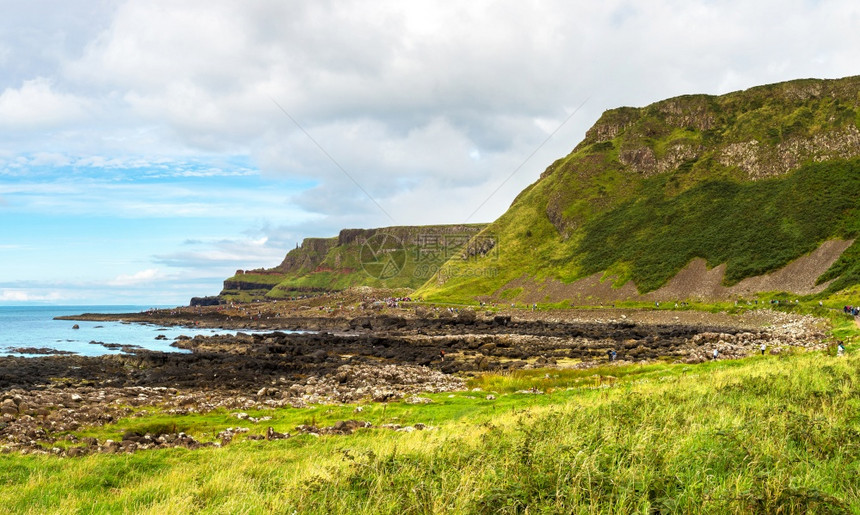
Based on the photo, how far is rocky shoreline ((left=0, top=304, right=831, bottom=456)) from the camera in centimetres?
2166

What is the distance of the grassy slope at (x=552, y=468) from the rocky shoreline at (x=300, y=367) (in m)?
4.55

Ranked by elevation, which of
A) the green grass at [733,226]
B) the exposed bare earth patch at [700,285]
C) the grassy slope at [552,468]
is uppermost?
the green grass at [733,226]

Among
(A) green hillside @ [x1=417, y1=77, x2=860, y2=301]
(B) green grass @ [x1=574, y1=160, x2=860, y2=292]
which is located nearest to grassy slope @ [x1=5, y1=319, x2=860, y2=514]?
(A) green hillside @ [x1=417, y1=77, x2=860, y2=301]

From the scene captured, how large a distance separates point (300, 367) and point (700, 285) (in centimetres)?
8746

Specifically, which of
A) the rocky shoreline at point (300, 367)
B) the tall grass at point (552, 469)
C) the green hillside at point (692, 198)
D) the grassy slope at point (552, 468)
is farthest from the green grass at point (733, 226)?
the tall grass at point (552, 469)

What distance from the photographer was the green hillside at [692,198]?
103 meters

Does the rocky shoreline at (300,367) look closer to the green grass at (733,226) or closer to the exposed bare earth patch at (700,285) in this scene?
the exposed bare earth patch at (700,285)

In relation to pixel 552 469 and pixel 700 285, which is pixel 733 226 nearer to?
pixel 700 285

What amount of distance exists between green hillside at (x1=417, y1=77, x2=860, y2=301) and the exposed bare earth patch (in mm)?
1685

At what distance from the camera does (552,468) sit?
830 centimetres

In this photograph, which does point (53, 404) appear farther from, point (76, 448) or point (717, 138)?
point (717, 138)

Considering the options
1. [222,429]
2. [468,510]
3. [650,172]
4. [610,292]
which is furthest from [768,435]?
[650,172]

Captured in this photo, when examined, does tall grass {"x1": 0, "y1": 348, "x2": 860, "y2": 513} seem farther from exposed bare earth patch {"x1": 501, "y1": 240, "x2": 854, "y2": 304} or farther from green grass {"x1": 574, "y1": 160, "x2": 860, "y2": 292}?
green grass {"x1": 574, "y1": 160, "x2": 860, "y2": 292}

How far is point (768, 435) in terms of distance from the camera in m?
9.70
